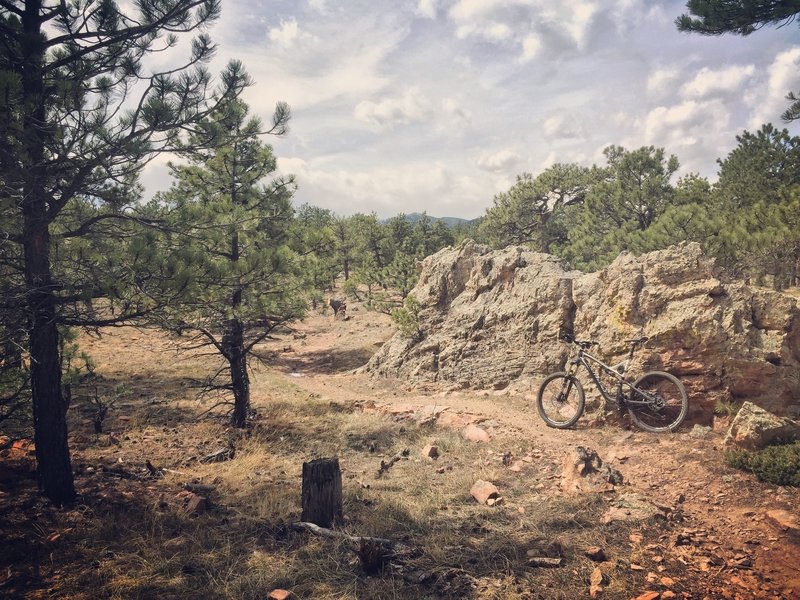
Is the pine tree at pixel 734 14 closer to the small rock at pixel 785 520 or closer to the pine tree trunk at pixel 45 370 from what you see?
the small rock at pixel 785 520

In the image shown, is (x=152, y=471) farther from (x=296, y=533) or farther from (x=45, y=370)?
(x=296, y=533)

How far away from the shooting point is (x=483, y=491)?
5.79 metres

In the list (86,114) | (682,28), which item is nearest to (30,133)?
(86,114)

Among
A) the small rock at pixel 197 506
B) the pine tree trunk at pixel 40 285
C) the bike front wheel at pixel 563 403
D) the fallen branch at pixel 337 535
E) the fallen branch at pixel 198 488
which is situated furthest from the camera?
the bike front wheel at pixel 563 403

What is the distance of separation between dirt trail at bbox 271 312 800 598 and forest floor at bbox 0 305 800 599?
0.02m

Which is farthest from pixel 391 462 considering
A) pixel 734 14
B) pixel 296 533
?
pixel 734 14

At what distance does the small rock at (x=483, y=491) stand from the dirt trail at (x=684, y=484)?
2.86 feet

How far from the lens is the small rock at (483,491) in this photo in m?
5.70

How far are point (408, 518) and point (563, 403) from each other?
4.78 m

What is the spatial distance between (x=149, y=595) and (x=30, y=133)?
474 cm

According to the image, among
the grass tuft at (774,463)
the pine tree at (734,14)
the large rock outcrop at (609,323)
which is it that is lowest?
the grass tuft at (774,463)

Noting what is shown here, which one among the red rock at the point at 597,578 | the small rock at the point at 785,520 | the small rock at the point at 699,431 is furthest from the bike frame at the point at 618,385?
the red rock at the point at 597,578

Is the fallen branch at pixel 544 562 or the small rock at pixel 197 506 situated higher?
the small rock at pixel 197 506

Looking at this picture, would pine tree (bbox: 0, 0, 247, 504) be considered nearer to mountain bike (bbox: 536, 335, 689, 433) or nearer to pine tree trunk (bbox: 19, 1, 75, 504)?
pine tree trunk (bbox: 19, 1, 75, 504)
